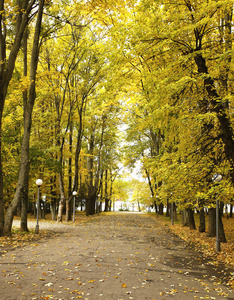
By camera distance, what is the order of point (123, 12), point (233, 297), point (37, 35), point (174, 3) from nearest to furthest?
point (233, 297) → point (174, 3) → point (123, 12) → point (37, 35)

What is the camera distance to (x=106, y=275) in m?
6.48

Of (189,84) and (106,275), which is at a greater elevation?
(189,84)

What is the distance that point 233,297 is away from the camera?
542 centimetres

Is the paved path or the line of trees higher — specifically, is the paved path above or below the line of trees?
below

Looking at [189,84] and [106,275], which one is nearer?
[106,275]

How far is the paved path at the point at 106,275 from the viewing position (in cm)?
530

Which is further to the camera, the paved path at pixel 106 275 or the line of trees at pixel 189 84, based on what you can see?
the line of trees at pixel 189 84

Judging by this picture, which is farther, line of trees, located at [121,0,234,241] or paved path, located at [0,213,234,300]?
line of trees, located at [121,0,234,241]

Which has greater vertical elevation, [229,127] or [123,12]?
[123,12]

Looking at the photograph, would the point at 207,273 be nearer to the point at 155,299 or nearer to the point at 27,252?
the point at 155,299

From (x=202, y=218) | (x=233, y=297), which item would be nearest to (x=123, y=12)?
(x=233, y=297)

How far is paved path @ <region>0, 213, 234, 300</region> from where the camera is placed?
17.4 feet

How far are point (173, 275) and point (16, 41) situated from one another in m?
10.6

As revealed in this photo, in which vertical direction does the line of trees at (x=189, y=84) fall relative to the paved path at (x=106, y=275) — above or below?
above
